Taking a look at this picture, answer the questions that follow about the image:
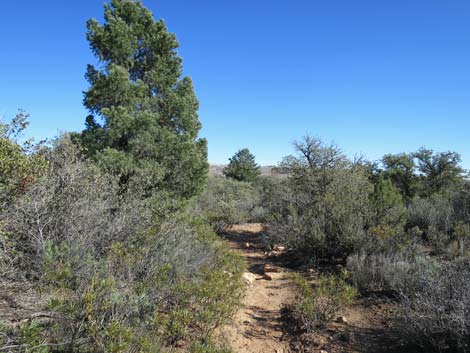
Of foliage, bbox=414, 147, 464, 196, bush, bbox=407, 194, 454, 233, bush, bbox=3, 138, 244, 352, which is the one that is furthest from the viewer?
foliage, bbox=414, 147, 464, 196

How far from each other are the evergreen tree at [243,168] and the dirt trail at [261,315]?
2120 centimetres

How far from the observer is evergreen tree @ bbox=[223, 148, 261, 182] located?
29.3 meters

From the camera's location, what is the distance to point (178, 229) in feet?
17.5

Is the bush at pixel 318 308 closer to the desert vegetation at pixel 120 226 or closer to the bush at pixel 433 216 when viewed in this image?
the desert vegetation at pixel 120 226

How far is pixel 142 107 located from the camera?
826 cm

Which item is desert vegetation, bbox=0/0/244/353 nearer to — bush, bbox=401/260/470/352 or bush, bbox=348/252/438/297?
bush, bbox=401/260/470/352

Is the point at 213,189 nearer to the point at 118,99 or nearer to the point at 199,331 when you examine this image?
the point at 118,99

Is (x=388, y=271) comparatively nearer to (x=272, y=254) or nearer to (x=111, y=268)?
(x=272, y=254)

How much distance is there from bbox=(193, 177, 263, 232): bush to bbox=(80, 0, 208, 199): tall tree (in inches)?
101

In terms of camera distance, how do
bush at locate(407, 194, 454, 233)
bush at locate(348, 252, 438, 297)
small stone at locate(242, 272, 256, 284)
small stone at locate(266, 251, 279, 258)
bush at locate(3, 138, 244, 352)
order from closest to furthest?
bush at locate(3, 138, 244, 352) < bush at locate(348, 252, 438, 297) < small stone at locate(242, 272, 256, 284) < small stone at locate(266, 251, 279, 258) < bush at locate(407, 194, 454, 233)

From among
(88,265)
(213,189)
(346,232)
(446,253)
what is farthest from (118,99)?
(213,189)

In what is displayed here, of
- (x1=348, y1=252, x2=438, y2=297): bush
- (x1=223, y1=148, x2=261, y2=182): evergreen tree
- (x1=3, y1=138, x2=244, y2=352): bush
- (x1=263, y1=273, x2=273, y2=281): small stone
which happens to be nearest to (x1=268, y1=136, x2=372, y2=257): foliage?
(x1=348, y1=252, x2=438, y2=297): bush

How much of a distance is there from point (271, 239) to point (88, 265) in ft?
20.7

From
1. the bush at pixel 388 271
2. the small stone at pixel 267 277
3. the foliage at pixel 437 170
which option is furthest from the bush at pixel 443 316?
the foliage at pixel 437 170
